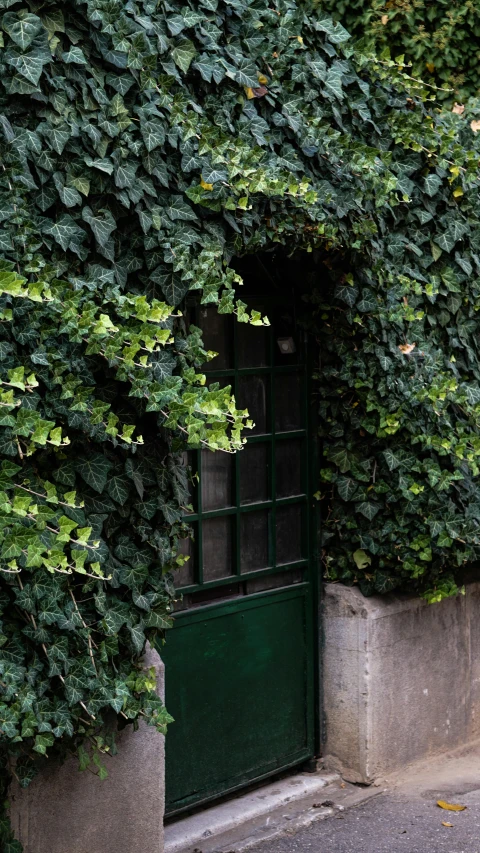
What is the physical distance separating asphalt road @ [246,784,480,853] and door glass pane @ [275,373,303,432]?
1953 millimetres

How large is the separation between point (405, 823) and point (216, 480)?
189 centimetres

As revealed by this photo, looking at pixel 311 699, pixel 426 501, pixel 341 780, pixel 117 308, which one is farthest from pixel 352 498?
pixel 117 308

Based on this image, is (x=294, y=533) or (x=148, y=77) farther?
(x=294, y=533)

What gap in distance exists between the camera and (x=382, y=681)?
6.02 m

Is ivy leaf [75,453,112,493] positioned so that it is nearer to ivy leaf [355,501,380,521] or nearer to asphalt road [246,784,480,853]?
ivy leaf [355,501,380,521]

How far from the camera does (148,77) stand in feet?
13.9

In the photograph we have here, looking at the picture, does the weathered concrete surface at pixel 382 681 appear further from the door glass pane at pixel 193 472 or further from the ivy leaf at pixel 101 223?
the ivy leaf at pixel 101 223

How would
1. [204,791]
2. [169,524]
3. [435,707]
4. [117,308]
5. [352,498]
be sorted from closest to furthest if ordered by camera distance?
1. [117,308]
2. [169,524]
3. [204,791]
4. [352,498]
5. [435,707]

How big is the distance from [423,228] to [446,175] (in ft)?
0.98

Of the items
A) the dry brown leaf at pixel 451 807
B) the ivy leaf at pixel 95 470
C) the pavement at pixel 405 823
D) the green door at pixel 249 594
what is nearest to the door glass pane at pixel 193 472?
the green door at pixel 249 594

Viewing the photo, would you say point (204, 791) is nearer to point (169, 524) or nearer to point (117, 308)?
point (169, 524)

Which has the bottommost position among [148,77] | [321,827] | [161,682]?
[321,827]

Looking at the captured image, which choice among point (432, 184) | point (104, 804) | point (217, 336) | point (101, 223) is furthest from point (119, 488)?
point (432, 184)

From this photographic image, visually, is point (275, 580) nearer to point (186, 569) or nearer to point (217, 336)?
point (186, 569)
